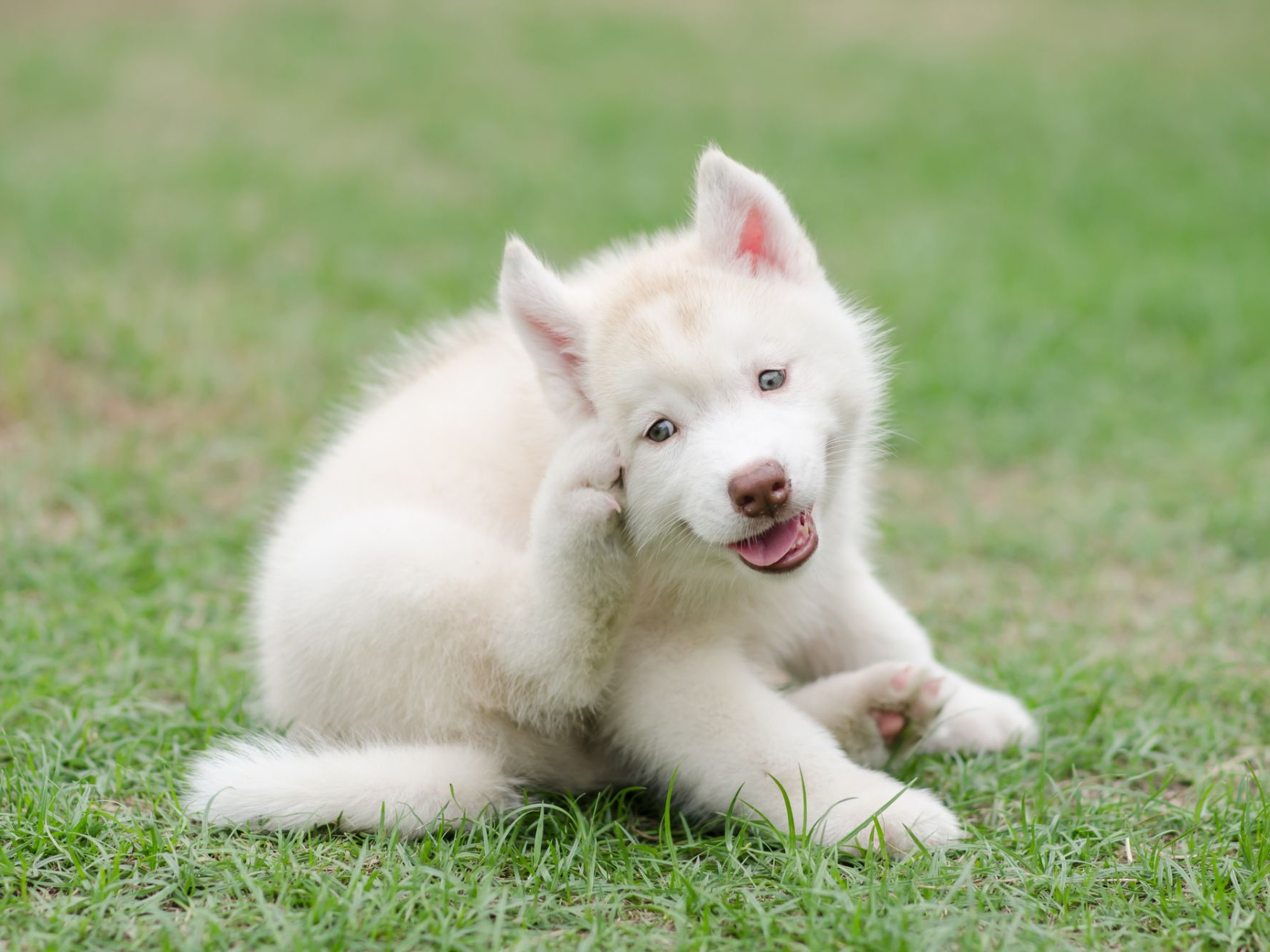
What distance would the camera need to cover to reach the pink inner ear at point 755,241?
3.03 m

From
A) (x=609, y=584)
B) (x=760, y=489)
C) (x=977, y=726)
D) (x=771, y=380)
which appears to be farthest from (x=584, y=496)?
(x=977, y=726)

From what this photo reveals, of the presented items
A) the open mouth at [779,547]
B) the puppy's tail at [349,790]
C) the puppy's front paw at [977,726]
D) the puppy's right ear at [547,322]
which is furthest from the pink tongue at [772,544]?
the puppy's front paw at [977,726]

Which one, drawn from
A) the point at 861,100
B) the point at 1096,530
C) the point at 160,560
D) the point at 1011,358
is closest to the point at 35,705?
the point at 160,560

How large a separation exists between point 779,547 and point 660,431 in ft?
1.20

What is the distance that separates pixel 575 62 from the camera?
1293 centimetres

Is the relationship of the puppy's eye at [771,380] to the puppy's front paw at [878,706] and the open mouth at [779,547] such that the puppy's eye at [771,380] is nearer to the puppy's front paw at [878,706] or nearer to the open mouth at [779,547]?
the open mouth at [779,547]

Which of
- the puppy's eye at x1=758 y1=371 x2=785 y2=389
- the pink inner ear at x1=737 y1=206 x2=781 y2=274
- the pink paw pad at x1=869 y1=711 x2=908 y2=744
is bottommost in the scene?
the pink paw pad at x1=869 y1=711 x2=908 y2=744

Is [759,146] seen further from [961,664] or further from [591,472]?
[591,472]

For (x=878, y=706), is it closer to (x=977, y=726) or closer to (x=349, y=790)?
(x=977, y=726)

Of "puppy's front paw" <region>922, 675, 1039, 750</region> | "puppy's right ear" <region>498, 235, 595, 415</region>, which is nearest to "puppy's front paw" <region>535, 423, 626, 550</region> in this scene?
"puppy's right ear" <region>498, 235, 595, 415</region>

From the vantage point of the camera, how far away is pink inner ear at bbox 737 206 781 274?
3.03 m

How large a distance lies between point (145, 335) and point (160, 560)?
1916 mm

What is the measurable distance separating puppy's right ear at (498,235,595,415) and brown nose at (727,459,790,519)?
0.52 metres

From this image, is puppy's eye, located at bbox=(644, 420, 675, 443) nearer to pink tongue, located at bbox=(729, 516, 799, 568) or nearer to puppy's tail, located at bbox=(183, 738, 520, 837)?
pink tongue, located at bbox=(729, 516, 799, 568)
